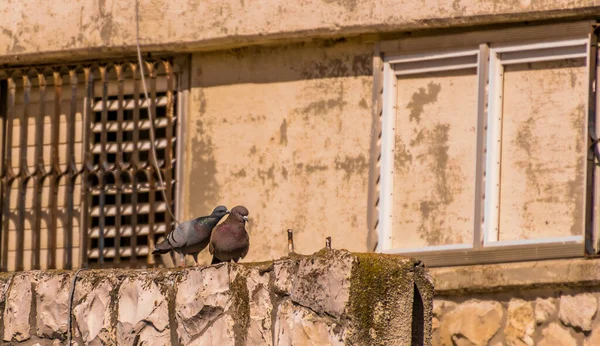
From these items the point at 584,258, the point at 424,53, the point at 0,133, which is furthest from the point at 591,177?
the point at 0,133

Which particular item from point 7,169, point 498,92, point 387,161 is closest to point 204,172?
point 387,161

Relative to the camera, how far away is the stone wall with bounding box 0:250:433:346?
8.46 metres

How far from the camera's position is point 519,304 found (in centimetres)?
1218

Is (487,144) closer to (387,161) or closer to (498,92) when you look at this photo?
(498,92)

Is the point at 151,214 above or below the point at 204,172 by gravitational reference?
below

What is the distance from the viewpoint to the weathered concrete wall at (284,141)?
516 inches

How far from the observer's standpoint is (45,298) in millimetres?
9664

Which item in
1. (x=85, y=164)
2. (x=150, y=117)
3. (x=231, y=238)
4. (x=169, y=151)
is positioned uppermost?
(x=150, y=117)

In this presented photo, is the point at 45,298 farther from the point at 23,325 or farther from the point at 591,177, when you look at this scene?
the point at 591,177

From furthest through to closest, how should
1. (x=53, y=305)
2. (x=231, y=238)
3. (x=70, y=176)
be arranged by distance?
(x=70, y=176) → (x=231, y=238) → (x=53, y=305)

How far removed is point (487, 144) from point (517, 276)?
974 mm

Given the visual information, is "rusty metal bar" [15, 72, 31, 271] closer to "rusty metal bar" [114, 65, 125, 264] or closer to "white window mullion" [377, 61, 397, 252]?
"rusty metal bar" [114, 65, 125, 264]

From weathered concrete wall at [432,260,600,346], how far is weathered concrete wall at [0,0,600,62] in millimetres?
1730

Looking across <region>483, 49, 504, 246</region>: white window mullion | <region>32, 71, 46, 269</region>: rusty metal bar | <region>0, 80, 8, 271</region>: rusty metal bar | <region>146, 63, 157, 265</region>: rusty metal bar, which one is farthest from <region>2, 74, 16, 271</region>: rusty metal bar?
<region>483, 49, 504, 246</region>: white window mullion
